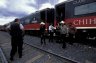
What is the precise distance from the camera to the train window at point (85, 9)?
1583 centimetres

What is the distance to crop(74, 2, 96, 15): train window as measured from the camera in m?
15.8

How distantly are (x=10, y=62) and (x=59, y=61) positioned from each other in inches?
98.5

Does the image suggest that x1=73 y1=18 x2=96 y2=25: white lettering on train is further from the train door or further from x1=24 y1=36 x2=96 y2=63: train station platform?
the train door

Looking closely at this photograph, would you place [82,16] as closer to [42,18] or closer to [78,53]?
[78,53]

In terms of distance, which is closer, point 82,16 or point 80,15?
point 82,16

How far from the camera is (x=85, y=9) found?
1675 cm

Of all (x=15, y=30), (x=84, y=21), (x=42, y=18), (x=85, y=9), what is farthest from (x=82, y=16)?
(x=42, y=18)

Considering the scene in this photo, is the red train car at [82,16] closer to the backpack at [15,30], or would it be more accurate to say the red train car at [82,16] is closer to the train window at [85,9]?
the train window at [85,9]

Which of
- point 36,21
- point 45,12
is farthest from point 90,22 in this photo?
point 36,21

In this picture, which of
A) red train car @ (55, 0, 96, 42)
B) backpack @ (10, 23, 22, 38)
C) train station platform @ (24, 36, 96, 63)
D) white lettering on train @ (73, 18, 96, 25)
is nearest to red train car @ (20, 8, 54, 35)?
red train car @ (55, 0, 96, 42)

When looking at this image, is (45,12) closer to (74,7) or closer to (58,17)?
(58,17)

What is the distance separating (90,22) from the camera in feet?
53.0

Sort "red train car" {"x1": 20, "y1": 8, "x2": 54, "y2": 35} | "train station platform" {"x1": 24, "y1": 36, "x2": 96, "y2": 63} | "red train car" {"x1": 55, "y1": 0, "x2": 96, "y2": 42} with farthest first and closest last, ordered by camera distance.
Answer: "red train car" {"x1": 20, "y1": 8, "x2": 54, "y2": 35}, "red train car" {"x1": 55, "y1": 0, "x2": 96, "y2": 42}, "train station platform" {"x1": 24, "y1": 36, "x2": 96, "y2": 63}

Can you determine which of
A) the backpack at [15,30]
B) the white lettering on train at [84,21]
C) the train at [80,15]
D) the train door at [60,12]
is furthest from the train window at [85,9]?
the backpack at [15,30]
